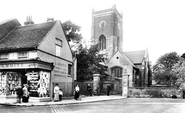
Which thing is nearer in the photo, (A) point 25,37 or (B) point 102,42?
(A) point 25,37

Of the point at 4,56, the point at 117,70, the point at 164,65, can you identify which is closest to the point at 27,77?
the point at 4,56

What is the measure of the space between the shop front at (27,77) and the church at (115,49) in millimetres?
23784

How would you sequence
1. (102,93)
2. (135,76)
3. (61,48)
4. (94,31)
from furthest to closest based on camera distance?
(94,31) → (135,76) → (102,93) → (61,48)

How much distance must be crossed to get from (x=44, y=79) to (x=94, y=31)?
121 ft

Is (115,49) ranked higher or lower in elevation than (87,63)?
higher

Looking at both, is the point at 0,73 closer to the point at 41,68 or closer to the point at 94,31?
the point at 41,68

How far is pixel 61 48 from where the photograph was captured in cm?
2200

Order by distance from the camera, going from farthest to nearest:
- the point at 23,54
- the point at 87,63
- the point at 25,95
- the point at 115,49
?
1. the point at 115,49
2. the point at 87,63
3. the point at 23,54
4. the point at 25,95

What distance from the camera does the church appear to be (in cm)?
4081

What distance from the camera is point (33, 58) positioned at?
1652 centimetres

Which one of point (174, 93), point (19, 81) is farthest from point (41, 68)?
point (174, 93)

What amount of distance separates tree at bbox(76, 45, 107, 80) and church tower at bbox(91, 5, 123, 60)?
53.2 feet

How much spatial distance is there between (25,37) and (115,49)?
3215 cm

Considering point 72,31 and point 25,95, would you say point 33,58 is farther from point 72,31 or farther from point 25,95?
point 72,31
